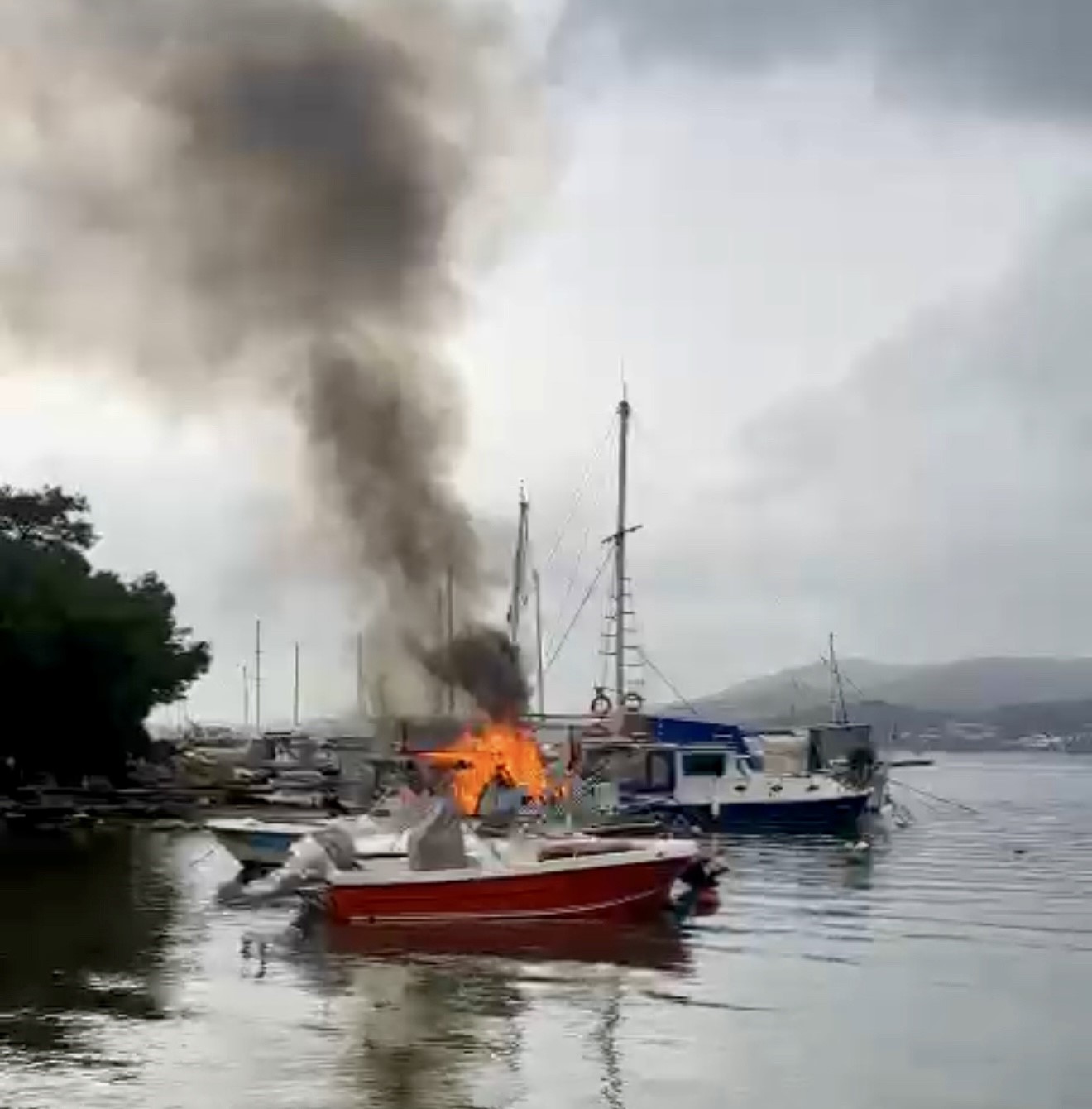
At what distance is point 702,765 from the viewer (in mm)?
55375

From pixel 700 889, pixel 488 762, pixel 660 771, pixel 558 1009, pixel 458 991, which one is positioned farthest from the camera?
pixel 660 771

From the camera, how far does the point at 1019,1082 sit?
57.8ft

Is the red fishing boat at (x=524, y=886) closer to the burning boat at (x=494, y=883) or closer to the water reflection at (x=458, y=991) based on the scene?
the burning boat at (x=494, y=883)

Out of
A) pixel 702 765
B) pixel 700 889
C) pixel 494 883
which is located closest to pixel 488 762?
pixel 700 889

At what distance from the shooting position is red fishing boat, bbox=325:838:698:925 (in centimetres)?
2786

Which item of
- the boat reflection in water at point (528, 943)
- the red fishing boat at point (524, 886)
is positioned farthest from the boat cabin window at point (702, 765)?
the boat reflection in water at point (528, 943)

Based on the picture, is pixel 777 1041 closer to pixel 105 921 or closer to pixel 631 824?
pixel 105 921

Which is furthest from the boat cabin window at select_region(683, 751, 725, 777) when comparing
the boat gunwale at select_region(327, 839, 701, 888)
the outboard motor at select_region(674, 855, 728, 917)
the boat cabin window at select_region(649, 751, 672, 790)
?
the boat gunwale at select_region(327, 839, 701, 888)

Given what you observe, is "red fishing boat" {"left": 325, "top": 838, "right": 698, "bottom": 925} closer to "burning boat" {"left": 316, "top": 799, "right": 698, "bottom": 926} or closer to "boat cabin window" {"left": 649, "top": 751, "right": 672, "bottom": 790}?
"burning boat" {"left": 316, "top": 799, "right": 698, "bottom": 926}

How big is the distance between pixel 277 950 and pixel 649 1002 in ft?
23.1

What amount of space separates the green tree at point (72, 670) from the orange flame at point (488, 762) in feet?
69.3

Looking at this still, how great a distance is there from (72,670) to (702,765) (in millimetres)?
21650

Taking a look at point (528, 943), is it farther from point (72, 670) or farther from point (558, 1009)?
point (72, 670)

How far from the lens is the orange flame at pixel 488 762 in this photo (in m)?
37.5
